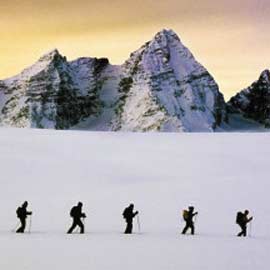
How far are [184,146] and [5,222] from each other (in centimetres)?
2626

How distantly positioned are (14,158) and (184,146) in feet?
40.5

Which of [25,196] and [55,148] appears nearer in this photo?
[25,196]

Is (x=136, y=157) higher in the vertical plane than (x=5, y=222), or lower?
higher

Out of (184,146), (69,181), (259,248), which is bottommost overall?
(259,248)

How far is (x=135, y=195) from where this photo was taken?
30797 mm

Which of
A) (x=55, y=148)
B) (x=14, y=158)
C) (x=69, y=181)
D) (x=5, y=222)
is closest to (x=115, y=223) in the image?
(x=5, y=222)

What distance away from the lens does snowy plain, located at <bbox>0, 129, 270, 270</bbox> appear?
1559cm

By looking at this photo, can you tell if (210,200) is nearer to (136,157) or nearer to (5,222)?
(5,222)

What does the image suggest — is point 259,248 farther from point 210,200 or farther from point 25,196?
point 25,196

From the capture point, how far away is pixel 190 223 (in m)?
20.5

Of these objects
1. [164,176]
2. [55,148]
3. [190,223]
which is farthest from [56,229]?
[55,148]

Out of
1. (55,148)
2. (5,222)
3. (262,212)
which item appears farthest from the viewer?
(55,148)

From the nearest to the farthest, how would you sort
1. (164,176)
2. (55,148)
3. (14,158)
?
1. (164,176)
2. (14,158)
3. (55,148)

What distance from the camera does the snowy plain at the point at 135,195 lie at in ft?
51.2
